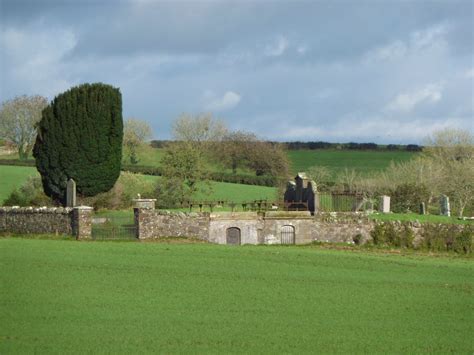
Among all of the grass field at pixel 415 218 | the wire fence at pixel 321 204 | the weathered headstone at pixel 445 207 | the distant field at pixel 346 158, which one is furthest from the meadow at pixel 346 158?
the grass field at pixel 415 218

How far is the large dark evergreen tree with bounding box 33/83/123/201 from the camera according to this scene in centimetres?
5072

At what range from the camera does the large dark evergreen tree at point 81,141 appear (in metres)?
50.7

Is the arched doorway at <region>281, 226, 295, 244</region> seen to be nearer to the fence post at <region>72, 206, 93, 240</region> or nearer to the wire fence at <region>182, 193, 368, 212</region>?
the wire fence at <region>182, 193, 368, 212</region>

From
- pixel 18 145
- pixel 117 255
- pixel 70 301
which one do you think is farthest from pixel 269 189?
pixel 70 301

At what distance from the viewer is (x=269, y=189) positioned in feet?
268

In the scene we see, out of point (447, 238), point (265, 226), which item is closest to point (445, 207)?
point (447, 238)

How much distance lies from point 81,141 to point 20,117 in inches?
1251

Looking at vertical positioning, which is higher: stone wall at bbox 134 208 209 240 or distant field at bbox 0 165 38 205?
distant field at bbox 0 165 38 205

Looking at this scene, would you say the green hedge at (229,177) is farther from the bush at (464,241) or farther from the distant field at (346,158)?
the bush at (464,241)

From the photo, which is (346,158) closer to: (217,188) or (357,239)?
(217,188)

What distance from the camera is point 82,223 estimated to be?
39031mm

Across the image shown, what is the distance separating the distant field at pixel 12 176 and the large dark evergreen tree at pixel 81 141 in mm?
15759

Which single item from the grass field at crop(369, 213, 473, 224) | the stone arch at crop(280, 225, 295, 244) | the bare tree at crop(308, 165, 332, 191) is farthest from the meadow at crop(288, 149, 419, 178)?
the stone arch at crop(280, 225, 295, 244)

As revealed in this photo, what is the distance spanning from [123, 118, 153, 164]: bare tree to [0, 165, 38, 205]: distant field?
12897 mm
